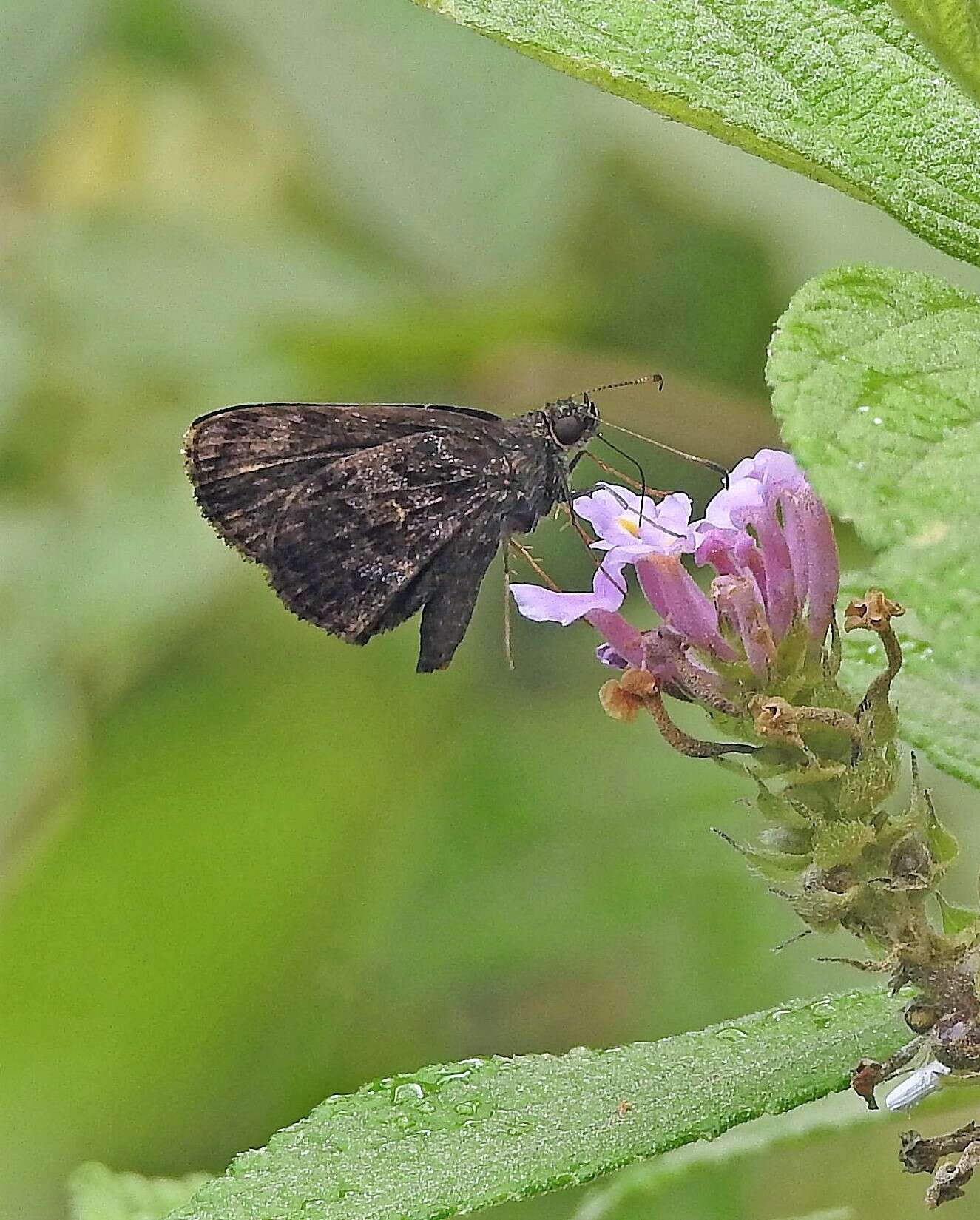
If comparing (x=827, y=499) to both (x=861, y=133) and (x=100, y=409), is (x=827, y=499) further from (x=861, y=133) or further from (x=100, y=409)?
(x=100, y=409)

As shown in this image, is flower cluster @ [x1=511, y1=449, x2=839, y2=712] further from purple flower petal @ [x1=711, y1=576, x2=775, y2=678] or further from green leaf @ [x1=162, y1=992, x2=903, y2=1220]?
green leaf @ [x1=162, y1=992, x2=903, y2=1220]

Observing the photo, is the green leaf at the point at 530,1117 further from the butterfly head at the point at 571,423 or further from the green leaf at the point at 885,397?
the butterfly head at the point at 571,423

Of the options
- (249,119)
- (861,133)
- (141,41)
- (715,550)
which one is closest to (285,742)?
(249,119)

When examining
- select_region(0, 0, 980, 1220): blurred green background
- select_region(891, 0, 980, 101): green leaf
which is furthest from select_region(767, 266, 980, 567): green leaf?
select_region(0, 0, 980, 1220): blurred green background

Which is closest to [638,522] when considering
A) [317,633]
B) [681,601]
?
[681,601]

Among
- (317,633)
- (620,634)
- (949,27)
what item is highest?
(949,27)

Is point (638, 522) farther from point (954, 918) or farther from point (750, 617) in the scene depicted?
point (954, 918)
